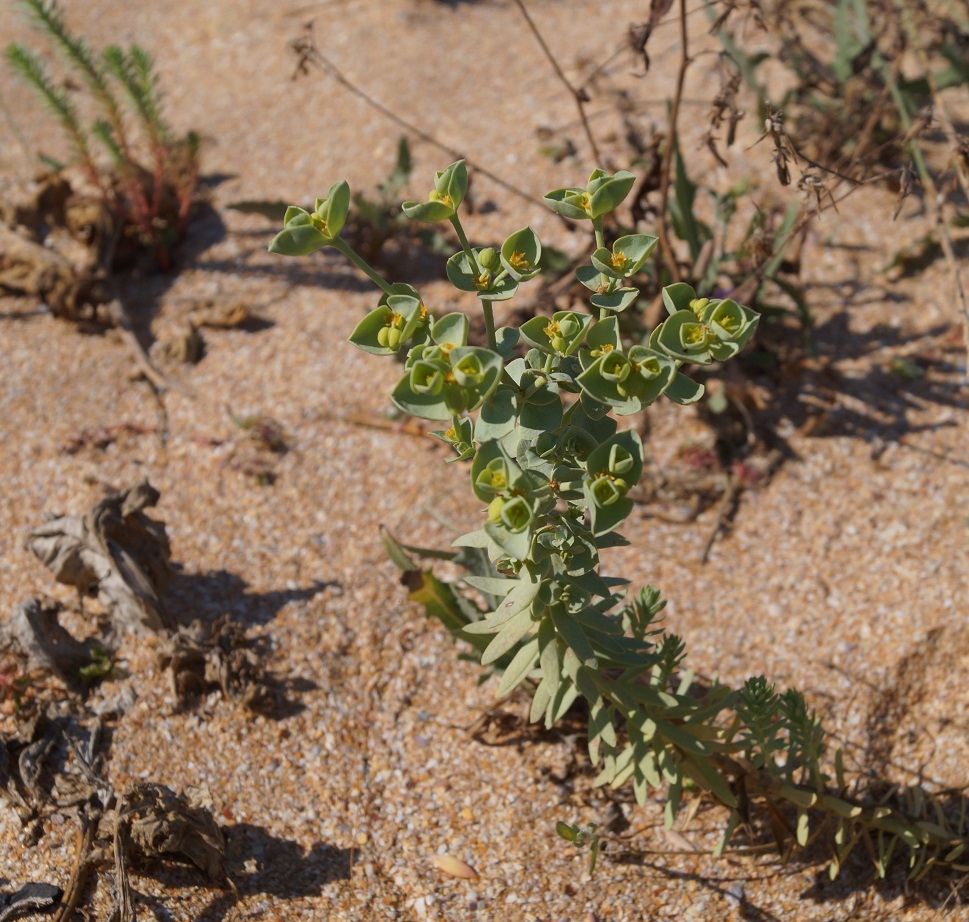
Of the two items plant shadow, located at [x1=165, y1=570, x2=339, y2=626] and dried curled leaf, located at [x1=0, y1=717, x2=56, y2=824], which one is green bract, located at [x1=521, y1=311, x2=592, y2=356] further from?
dried curled leaf, located at [x1=0, y1=717, x2=56, y2=824]

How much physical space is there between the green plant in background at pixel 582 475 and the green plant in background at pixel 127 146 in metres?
2.23

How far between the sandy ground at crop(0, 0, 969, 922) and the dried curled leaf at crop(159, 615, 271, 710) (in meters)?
0.06

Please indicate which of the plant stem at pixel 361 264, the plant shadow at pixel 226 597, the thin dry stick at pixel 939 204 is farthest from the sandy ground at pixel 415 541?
the plant stem at pixel 361 264

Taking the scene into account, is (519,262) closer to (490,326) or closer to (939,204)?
(490,326)

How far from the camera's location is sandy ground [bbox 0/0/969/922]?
7.18ft

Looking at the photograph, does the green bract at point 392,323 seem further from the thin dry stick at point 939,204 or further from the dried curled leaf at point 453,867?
the thin dry stick at point 939,204

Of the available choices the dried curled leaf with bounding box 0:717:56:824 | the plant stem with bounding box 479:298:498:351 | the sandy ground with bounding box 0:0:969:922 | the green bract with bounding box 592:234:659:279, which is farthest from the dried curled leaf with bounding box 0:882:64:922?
the green bract with bounding box 592:234:659:279

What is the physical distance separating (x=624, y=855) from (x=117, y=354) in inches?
96.3

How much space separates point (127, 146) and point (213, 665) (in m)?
2.29

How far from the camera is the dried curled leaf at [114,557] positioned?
8.22ft

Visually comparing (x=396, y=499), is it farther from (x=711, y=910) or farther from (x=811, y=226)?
(x=811, y=226)

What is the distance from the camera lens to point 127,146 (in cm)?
370

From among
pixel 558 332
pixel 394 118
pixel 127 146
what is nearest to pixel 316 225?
pixel 558 332

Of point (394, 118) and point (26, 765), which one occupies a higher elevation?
point (394, 118)
